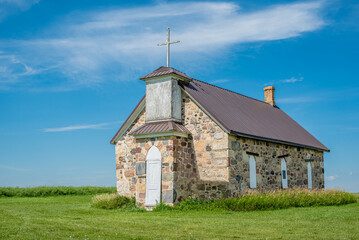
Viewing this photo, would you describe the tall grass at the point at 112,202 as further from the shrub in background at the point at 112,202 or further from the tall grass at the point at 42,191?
the tall grass at the point at 42,191

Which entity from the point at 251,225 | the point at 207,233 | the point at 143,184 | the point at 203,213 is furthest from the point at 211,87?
the point at 207,233

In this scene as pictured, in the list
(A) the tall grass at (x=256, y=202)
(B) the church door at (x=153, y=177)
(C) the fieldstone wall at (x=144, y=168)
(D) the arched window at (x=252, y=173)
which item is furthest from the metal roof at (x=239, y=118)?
(A) the tall grass at (x=256, y=202)

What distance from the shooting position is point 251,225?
13.6 metres

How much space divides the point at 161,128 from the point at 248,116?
6.85 metres

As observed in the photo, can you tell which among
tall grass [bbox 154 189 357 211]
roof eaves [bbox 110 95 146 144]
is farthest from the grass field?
roof eaves [bbox 110 95 146 144]

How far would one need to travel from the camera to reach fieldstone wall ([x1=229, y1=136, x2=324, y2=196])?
19.7 meters

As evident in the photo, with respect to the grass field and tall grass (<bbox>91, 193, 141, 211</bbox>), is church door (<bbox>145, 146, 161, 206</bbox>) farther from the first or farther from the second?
the grass field

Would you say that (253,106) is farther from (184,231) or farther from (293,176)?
(184,231)

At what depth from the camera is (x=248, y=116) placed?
24.2 metres

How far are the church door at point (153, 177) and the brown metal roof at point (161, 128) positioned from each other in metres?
0.85

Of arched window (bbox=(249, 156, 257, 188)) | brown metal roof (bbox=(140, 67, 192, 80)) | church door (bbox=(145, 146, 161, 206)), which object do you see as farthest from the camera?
arched window (bbox=(249, 156, 257, 188))

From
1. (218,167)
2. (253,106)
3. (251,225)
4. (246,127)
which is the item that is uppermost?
(253,106)

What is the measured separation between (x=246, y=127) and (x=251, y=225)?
851 centimetres

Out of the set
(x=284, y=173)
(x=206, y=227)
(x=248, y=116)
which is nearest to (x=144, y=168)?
(x=206, y=227)
